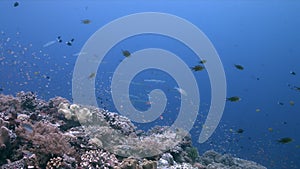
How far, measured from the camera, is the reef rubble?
19.7ft

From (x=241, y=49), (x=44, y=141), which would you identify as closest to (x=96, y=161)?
(x=44, y=141)

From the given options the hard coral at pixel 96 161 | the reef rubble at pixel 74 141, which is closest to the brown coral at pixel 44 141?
the reef rubble at pixel 74 141

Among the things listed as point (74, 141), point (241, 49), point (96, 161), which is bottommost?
point (96, 161)

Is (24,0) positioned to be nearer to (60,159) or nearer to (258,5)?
(258,5)

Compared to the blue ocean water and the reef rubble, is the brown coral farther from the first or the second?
the blue ocean water

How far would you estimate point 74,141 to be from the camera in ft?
23.6

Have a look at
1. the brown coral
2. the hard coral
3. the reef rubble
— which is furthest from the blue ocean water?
the hard coral

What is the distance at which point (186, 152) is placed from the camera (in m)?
10.3

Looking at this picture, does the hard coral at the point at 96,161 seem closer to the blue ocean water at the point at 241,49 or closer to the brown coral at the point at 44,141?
the brown coral at the point at 44,141

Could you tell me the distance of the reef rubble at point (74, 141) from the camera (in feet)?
19.7

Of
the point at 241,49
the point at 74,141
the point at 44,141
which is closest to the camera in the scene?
the point at 44,141

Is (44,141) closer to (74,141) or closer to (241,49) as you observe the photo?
(74,141)

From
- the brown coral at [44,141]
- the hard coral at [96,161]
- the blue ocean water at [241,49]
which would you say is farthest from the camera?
the blue ocean water at [241,49]

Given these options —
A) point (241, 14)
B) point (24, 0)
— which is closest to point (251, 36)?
point (241, 14)
